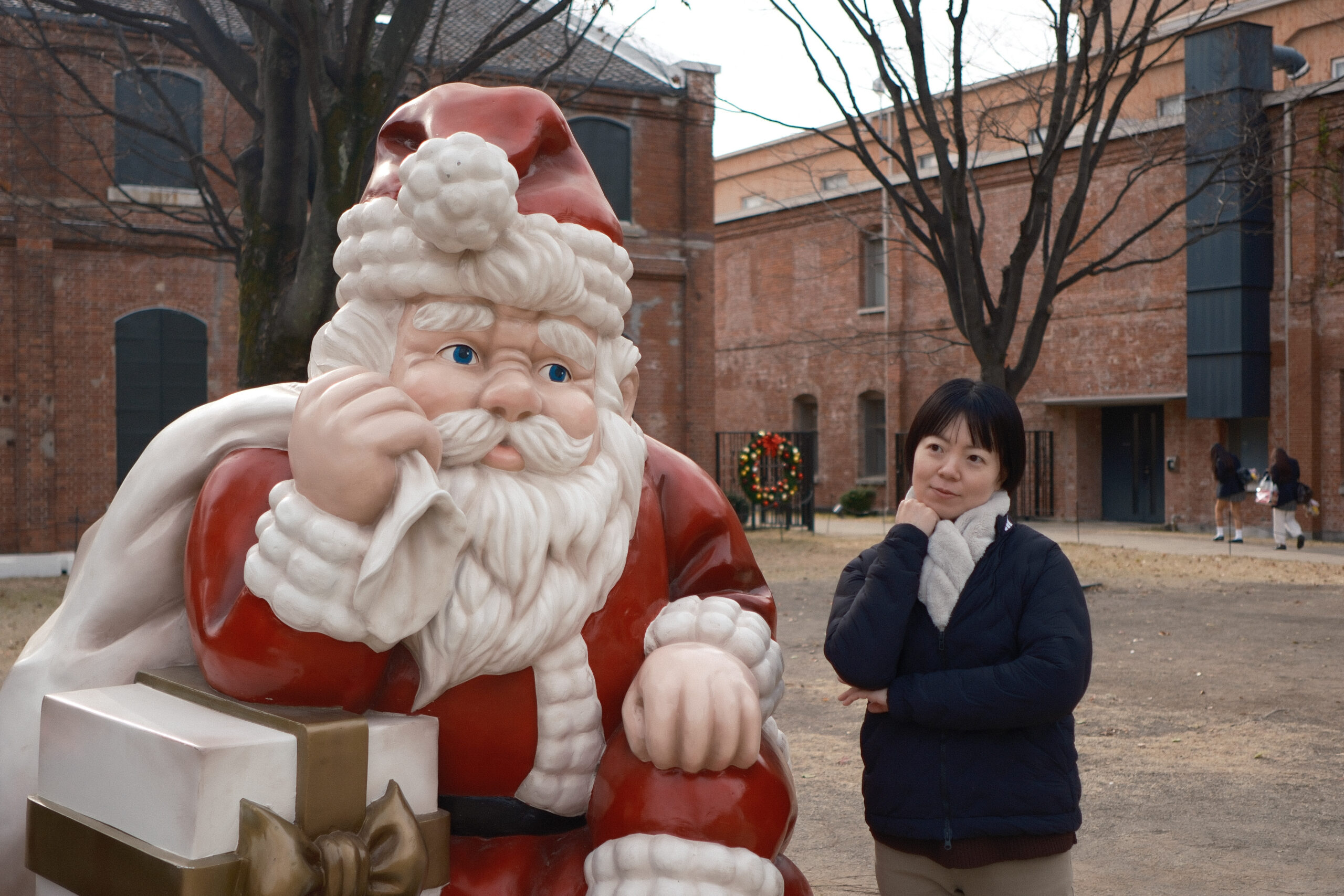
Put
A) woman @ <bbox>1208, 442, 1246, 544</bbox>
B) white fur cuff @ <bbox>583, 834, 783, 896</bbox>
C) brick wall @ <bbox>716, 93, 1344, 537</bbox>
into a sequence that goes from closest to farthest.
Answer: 1. white fur cuff @ <bbox>583, 834, 783, 896</bbox>
2. woman @ <bbox>1208, 442, 1246, 544</bbox>
3. brick wall @ <bbox>716, 93, 1344, 537</bbox>

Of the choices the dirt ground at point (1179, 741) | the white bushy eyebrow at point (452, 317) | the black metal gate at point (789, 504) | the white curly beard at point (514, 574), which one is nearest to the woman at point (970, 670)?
the white curly beard at point (514, 574)

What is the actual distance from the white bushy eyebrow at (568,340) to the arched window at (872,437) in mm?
19697

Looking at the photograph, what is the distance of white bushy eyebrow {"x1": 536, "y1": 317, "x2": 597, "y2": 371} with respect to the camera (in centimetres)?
195

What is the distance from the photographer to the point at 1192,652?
25.4 feet

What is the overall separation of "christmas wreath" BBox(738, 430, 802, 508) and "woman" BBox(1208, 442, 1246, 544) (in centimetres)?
548

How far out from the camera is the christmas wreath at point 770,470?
55.6 ft

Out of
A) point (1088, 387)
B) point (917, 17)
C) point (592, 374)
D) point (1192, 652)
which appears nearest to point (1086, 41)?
point (917, 17)

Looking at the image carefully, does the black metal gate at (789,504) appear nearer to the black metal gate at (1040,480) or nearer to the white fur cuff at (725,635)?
the black metal gate at (1040,480)

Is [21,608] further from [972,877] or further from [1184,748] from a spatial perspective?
[972,877]

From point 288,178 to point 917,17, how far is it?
493cm

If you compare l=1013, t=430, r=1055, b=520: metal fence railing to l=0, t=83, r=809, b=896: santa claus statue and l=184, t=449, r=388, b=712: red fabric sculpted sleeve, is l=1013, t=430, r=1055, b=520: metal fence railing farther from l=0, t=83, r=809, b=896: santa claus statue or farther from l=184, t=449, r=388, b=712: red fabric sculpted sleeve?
l=184, t=449, r=388, b=712: red fabric sculpted sleeve

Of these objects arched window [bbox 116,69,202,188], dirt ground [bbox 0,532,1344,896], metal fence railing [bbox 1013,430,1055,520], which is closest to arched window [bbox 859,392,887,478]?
metal fence railing [bbox 1013,430,1055,520]

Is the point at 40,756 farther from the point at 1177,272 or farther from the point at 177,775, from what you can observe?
the point at 1177,272

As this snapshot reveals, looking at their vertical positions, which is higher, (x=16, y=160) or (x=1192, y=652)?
(x=16, y=160)
